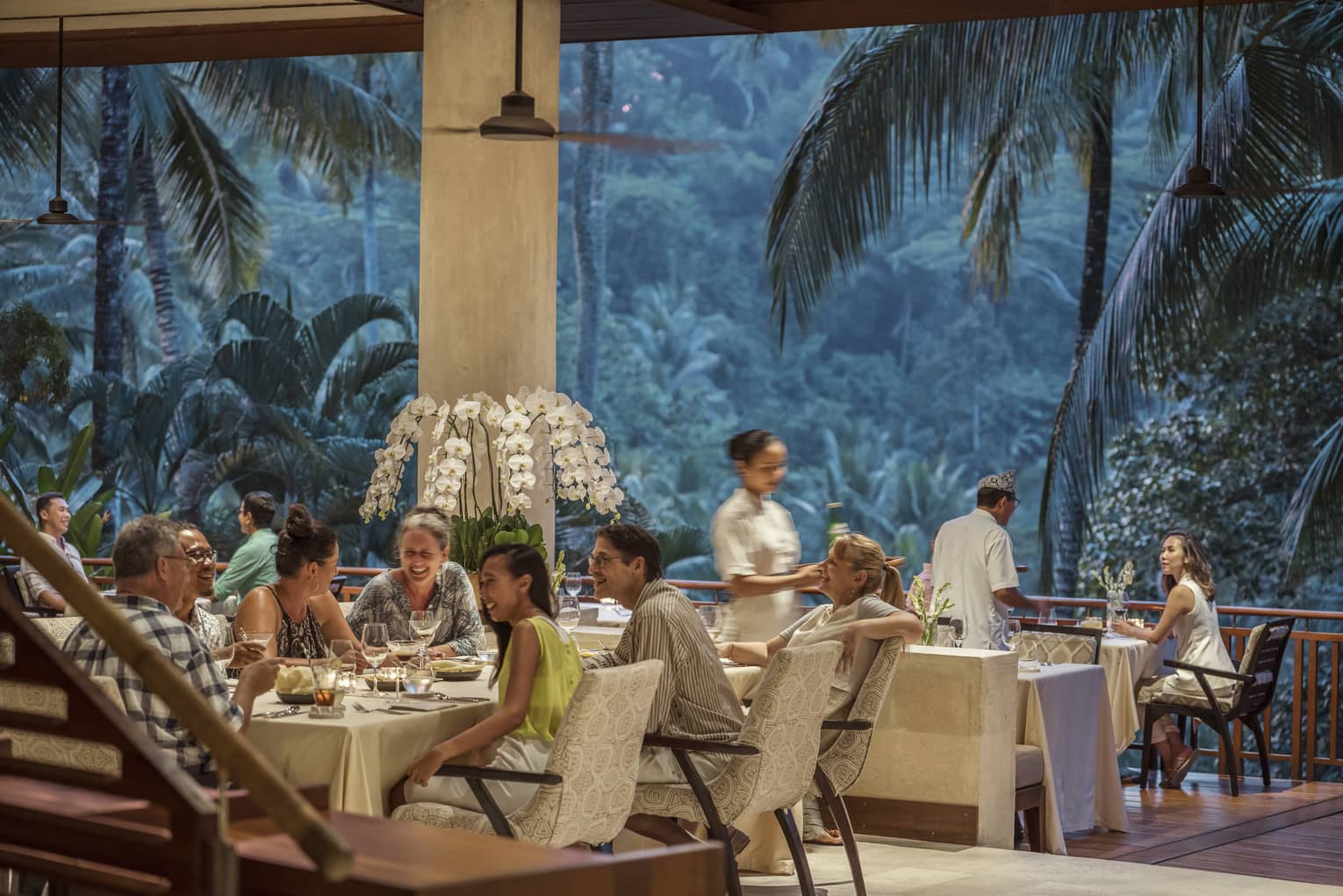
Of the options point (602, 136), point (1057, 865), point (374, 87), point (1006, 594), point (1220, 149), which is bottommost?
point (1057, 865)

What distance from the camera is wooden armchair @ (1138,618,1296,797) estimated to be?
342 inches

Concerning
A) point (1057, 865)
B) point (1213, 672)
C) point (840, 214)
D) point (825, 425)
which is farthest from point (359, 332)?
point (1057, 865)

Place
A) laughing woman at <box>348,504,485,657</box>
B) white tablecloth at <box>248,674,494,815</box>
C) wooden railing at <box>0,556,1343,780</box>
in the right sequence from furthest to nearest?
wooden railing at <box>0,556,1343,780</box> → laughing woman at <box>348,504,485,657</box> → white tablecloth at <box>248,674,494,815</box>

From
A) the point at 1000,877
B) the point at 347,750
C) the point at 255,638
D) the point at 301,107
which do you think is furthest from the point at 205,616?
the point at 301,107

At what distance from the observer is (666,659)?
17.2 feet

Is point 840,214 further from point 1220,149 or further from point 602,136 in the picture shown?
point 602,136

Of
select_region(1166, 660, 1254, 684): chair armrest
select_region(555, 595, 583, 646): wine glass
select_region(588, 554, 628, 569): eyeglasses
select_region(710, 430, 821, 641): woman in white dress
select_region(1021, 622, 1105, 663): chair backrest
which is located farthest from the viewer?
select_region(1166, 660, 1254, 684): chair armrest

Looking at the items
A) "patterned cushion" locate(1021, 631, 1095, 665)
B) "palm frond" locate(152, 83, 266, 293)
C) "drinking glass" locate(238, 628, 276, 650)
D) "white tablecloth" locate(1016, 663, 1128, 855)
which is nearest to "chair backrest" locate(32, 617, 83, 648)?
"drinking glass" locate(238, 628, 276, 650)

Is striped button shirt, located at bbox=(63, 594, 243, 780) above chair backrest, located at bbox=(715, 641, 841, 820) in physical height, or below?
above

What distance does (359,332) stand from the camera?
28781 millimetres

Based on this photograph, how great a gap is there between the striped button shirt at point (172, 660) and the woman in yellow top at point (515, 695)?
0.66 m

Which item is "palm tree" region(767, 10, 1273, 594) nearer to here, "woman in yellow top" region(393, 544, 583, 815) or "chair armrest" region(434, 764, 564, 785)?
"woman in yellow top" region(393, 544, 583, 815)

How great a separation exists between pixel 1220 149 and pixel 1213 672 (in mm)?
5891

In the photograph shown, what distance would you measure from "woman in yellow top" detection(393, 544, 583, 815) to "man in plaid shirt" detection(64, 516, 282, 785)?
0.65 meters
